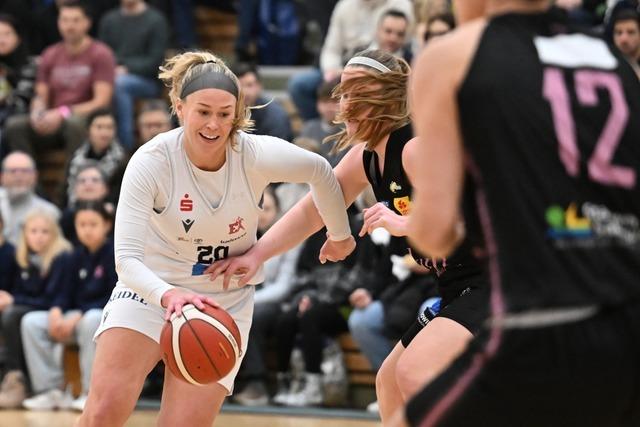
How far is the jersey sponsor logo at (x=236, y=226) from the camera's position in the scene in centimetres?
503

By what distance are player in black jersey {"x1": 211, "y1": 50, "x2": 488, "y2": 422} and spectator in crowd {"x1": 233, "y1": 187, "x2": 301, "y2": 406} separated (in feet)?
13.1

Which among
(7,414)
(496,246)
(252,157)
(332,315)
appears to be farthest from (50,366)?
(496,246)

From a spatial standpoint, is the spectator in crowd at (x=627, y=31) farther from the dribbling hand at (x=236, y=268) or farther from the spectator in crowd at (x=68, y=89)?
the dribbling hand at (x=236, y=268)

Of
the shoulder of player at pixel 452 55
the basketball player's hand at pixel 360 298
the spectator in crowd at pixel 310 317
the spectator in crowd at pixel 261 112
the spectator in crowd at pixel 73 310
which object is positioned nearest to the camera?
the shoulder of player at pixel 452 55

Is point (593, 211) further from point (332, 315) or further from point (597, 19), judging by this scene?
point (597, 19)

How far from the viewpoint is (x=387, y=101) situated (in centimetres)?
486

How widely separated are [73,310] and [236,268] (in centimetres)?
494

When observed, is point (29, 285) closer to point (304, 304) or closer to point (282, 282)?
point (282, 282)

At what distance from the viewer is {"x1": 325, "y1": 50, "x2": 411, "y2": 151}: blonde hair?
4.84 meters

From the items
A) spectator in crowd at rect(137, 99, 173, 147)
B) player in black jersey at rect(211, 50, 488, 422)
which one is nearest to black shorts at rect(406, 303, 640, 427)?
player in black jersey at rect(211, 50, 488, 422)

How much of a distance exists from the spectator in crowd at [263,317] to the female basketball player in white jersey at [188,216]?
3957 millimetres

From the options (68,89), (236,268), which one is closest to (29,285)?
(68,89)

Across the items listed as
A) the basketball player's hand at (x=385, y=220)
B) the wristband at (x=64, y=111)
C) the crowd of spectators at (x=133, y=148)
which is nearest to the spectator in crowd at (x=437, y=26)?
the crowd of spectators at (x=133, y=148)

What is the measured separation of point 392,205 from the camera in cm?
477
